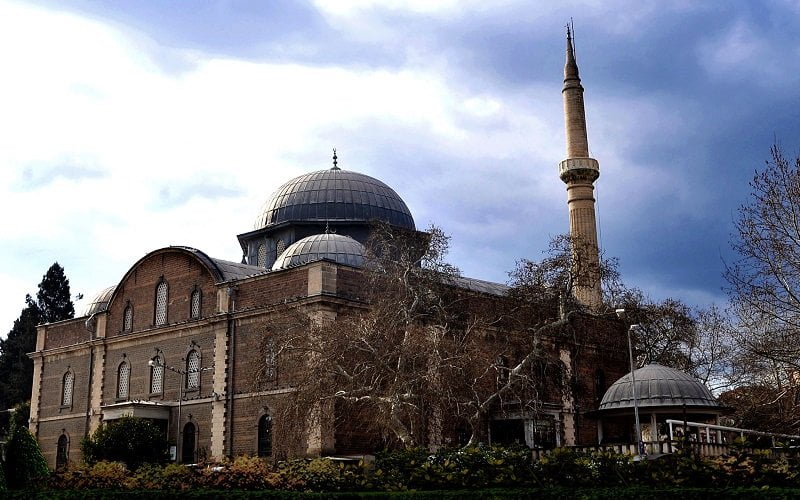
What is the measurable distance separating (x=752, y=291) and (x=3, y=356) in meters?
51.4

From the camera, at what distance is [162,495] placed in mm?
18672

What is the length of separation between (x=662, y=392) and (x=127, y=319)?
23.7 m

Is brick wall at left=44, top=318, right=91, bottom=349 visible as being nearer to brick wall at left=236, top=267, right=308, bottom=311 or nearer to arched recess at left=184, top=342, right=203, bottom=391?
arched recess at left=184, top=342, right=203, bottom=391

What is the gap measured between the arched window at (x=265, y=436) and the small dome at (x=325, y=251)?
6.45 meters

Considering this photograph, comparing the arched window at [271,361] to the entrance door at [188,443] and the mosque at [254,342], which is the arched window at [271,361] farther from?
the entrance door at [188,443]

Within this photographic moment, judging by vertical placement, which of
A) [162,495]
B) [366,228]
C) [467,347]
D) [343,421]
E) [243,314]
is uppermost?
[366,228]

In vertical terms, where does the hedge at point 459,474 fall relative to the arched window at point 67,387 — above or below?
below

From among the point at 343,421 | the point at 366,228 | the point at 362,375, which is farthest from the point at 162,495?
the point at 366,228

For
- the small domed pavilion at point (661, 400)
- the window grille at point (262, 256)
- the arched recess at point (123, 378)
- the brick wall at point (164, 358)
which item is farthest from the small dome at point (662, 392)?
the arched recess at point (123, 378)

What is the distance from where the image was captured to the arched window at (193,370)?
3741 cm

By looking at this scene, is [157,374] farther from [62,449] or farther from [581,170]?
[581,170]

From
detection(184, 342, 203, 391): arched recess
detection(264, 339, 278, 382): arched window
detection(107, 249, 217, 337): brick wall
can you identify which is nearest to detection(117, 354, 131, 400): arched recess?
detection(107, 249, 217, 337): brick wall

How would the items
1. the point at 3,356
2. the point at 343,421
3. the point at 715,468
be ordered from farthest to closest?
1. the point at 3,356
2. the point at 343,421
3. the point at 715,468

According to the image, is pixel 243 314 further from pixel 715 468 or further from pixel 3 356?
pixel 3 356
